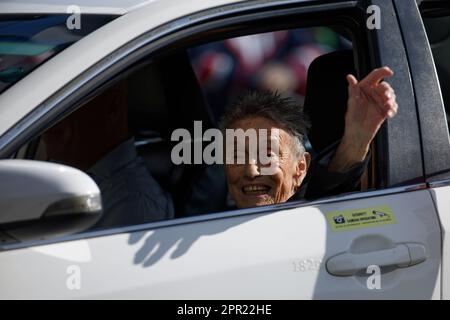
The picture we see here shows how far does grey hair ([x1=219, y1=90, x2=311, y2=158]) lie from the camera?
285 centimetres

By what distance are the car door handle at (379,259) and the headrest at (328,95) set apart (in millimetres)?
698

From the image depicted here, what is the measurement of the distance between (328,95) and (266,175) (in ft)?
1.34

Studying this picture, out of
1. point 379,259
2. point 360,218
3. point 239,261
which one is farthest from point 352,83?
point 239,261

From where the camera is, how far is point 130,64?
2.29 meters

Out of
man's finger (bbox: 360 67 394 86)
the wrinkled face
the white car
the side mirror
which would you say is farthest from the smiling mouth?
the side mirror

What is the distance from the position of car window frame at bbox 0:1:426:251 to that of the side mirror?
146 mm

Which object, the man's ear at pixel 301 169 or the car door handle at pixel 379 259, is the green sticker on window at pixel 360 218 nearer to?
the car door handle at pixel 379 259

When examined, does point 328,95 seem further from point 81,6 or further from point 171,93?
point 81,6

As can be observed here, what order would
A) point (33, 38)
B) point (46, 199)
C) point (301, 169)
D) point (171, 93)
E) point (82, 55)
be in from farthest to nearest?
1. point (171, 93)
2. point (301, 169)
3. point (33, 38)
4. point (82, 55)
5. point (46, 199)

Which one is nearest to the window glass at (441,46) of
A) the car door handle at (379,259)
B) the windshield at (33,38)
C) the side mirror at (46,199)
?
the car door handle at (379,259)

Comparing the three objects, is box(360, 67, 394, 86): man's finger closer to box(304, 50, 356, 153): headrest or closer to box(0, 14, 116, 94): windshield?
box(304, 50, 356, 153): headrest

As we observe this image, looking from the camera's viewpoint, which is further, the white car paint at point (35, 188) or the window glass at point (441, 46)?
the window glass at point (441, 46)

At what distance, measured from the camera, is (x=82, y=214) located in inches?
77.2

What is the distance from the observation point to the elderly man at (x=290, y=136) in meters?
2.48
